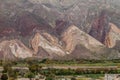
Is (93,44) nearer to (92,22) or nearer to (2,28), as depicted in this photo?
(92,22)

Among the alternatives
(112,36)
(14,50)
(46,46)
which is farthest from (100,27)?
(14,50)

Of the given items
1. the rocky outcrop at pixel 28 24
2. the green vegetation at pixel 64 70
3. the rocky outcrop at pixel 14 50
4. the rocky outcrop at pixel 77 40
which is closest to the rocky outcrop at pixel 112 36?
the rocky outcrop at pixel 77 40

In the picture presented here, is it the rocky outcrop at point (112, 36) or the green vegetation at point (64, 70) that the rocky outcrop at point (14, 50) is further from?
the rocky outcrop at point (112, 36)

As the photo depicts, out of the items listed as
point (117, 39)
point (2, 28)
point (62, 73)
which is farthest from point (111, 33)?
point (62, 73)

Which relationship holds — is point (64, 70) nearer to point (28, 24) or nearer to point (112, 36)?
point (112, 36)

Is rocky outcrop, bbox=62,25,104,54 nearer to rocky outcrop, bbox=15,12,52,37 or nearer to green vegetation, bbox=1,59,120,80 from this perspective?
rocky outcrop, bbox=15,12,52,37

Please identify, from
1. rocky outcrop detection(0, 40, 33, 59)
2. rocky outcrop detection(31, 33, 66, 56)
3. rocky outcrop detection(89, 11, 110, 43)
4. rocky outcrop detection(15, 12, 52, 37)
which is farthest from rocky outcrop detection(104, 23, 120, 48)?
rocky outcrop detection(0, 40, 33, 59)
